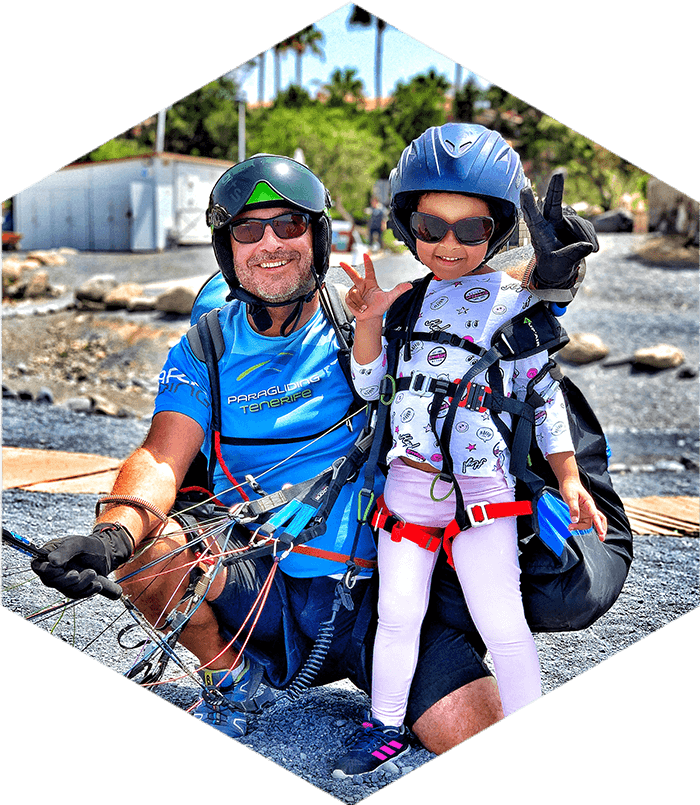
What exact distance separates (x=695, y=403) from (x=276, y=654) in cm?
634

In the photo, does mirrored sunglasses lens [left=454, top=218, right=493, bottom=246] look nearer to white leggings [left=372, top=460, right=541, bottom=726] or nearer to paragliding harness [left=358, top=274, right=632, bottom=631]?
paragliding harness [left=358, top=274, right=632, bottom=631]

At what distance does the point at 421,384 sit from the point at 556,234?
1.65 ft

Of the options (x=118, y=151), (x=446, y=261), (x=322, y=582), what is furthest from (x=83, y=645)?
(x=118, y=151)

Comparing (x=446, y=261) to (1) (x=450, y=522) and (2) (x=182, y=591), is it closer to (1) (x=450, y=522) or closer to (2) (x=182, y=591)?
(1) (x=450, y=522)

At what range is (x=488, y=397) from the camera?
81.5 inches

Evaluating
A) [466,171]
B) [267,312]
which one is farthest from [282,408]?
[466,171]

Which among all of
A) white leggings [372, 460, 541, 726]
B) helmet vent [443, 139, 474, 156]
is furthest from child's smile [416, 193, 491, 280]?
white leggings [372, 460, 541, 726]

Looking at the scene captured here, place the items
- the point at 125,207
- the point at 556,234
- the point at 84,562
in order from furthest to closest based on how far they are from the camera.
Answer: the point at 125,207 < the point at 556,234 < the point at 84,562

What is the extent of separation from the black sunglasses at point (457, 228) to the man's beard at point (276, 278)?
14.7 inches

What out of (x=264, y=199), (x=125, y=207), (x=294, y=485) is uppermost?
(x=125, y=207)

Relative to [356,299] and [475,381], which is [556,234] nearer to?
[475,381]

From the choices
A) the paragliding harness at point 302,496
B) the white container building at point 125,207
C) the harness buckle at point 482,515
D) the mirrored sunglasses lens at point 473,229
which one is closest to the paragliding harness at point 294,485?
the paragliding harness at point 302,496

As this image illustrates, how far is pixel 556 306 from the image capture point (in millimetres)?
2113

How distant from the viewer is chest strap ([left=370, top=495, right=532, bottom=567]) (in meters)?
2.03
